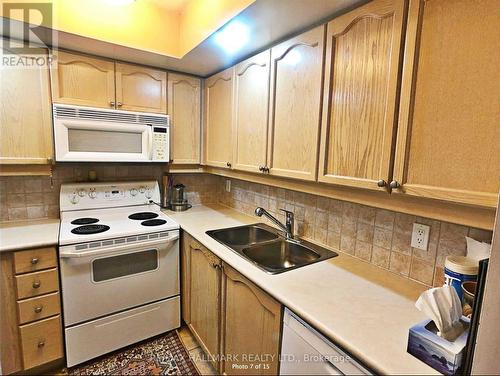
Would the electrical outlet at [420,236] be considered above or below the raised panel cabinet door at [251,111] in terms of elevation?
below

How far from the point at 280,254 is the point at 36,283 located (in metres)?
1.47

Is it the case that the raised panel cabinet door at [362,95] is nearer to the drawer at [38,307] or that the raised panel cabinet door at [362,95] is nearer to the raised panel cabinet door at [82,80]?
the raised panel cabinet door at [82,80]

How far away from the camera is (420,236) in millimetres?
1169

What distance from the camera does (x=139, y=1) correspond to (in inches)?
67.5

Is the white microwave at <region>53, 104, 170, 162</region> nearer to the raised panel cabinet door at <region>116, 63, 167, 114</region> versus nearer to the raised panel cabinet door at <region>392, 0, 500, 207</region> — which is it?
the raised panel cabinet door at <region>116, 63, 167, 114</region>

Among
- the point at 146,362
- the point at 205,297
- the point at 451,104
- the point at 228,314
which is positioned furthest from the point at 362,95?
the point at 146,362

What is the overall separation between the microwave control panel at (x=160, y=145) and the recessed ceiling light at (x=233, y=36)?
81 cm

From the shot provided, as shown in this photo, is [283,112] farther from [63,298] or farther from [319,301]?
[63,298]

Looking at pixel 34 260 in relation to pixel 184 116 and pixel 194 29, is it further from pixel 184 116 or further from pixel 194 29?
pixel 194 29

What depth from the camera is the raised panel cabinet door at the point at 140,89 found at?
196cm

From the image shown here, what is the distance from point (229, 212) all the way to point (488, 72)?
1.95m

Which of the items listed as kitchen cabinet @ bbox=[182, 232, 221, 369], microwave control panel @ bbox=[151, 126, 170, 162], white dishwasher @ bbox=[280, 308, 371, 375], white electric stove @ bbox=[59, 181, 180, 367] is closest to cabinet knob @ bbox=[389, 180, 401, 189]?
white dishwasher @ bbox=[280, 308, 371, 375]

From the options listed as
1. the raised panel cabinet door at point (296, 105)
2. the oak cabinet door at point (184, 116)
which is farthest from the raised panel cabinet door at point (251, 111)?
the oak cabinet door at point (184, 116)

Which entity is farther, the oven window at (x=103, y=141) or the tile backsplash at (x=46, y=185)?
the tile backsplash at (x=46, y=185)
